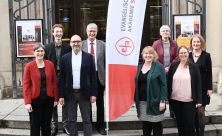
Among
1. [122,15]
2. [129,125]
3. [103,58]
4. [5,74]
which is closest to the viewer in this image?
[122,15]

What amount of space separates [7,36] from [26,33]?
A: 2.40 ft

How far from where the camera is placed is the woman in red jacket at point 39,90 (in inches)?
151

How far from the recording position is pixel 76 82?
4047 millimetres

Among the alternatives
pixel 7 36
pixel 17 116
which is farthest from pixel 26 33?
pixel 17 116

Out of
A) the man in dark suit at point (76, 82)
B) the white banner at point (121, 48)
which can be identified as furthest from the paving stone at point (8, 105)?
the white banner at point (121, 48)

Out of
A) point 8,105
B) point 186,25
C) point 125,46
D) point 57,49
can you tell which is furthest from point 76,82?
point 186,25

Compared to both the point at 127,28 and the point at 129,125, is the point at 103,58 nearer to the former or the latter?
the point at 127,28

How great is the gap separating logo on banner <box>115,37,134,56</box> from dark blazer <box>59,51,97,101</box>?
632 millimetres

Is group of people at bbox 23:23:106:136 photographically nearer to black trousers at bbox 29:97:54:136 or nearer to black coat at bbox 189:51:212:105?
black trousers at bbox 29:97:54:136

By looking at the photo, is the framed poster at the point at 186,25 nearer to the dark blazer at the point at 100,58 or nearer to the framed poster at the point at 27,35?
the dark blazer at the point at 100,58

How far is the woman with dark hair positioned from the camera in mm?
3910

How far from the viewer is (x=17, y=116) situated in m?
5.27

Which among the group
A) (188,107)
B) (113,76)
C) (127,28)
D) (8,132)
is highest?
Result: (127,28)

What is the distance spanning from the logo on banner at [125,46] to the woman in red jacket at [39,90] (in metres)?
1.11
